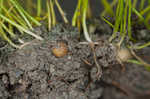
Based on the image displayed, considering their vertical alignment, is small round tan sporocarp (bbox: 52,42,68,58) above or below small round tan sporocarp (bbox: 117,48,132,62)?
above

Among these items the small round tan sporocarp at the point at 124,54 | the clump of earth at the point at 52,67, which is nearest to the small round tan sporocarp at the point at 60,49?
the clump of earth at the point at 52,67

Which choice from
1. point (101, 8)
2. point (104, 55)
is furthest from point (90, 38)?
point (101, 8)

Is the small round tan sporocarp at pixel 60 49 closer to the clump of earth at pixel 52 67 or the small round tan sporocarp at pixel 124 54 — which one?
the clump of earth at pixel 52 67

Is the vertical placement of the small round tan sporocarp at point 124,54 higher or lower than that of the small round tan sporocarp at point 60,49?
lower

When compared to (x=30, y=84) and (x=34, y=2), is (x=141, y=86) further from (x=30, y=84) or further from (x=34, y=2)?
(x=34, y=2)

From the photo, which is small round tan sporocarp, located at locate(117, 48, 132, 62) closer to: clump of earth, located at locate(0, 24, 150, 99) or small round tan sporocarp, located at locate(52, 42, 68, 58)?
clump of earth, located at locate(0, 24, 150, 99)

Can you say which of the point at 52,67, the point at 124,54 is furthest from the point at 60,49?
the point at 124,54

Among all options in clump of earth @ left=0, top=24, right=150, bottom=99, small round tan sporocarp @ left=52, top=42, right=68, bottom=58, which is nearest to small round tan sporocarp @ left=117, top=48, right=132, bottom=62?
clump of earth @ left=0, top=24, right=150, bottom=99

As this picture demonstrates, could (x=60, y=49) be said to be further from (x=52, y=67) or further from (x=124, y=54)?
(x=124, y=54)
